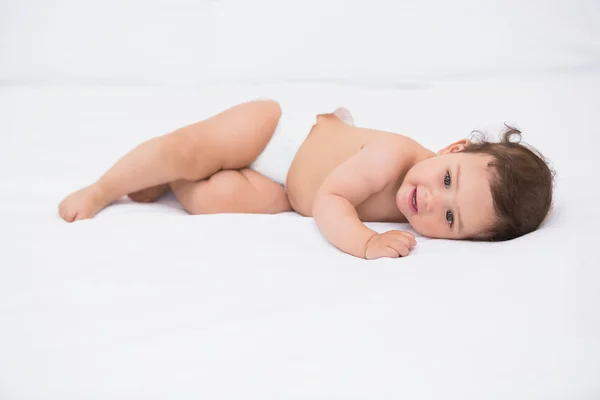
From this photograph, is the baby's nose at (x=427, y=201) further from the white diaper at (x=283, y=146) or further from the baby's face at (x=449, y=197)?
the white diaper at (x=283, y=146)

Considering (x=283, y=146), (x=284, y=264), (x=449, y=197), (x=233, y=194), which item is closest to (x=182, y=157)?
(x=233, y=194)

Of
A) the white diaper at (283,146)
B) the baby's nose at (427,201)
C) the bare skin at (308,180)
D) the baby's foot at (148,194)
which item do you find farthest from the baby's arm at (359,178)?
the baby's foot at (148,194)

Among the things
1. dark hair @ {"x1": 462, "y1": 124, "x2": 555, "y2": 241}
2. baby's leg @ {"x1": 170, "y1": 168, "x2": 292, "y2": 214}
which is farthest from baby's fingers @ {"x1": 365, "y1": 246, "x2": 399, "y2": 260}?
baby's leg @ {"x1": 170, "y1": 168, "x2": 292, "y2": 214}

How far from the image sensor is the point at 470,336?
0.80m

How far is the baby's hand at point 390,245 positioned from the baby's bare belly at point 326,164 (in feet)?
0.84

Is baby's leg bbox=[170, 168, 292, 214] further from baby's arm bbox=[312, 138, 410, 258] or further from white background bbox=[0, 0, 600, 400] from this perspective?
baby's arm bbox=[312, 138, 410, 258]

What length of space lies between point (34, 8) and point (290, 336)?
209cm

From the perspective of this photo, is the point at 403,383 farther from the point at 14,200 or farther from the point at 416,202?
the point at 14,200

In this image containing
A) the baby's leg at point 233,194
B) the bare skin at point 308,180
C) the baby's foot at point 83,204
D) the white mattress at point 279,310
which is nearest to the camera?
the white mattress at point 279,310

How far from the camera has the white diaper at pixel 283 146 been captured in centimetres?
154

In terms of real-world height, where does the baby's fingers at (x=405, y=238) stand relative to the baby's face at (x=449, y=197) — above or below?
below

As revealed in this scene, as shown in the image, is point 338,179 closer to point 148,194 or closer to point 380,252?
point 380,252

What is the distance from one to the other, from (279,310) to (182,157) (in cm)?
66

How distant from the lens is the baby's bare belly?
54.3 inches
